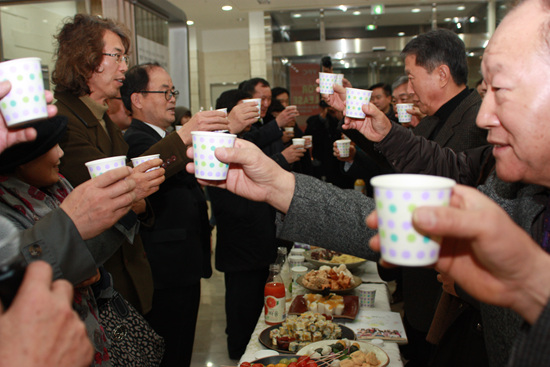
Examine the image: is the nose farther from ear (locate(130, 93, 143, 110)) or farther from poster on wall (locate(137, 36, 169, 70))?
poster on wall (locate(137, 36, 169, 70))

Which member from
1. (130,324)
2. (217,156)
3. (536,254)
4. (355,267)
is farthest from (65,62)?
(536,254)

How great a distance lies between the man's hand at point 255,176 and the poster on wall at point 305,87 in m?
8.54

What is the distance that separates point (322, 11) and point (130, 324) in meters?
8.80

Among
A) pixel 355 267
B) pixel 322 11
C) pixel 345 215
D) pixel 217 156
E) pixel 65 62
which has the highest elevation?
pixel 322 11

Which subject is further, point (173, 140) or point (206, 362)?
point (206, 362)

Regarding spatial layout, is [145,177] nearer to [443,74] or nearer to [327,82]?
[327,82]

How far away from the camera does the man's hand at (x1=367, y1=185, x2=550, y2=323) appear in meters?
0.73

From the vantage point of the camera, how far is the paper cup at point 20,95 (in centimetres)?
121

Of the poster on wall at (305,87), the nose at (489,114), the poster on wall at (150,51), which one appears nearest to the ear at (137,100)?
the poster on wall at (150,51)

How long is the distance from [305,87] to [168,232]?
748 centimetres

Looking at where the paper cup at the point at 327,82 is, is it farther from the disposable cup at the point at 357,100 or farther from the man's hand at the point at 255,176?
the man's hand at the point at 255,176

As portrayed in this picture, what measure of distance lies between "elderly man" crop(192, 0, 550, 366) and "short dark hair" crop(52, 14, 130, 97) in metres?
1.47

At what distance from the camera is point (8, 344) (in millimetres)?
726

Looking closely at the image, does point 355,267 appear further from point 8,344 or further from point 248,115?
point 8,344
